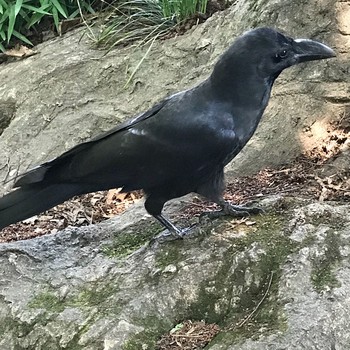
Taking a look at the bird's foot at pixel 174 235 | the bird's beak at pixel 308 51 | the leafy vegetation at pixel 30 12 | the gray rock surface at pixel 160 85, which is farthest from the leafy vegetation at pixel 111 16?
the bird's foot at pixel 174 235

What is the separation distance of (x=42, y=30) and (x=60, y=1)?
1.06 feet

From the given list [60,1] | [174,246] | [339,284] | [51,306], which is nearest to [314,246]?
[339,284]

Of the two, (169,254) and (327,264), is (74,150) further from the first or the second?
(327,264)

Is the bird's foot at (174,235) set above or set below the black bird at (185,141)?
below

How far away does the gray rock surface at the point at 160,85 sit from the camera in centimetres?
425

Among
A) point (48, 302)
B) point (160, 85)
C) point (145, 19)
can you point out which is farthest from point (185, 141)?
point (145, 19)

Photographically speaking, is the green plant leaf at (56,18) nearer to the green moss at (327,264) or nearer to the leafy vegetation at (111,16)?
the leafy vegetation at (111,16)

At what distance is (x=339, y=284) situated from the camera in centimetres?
277

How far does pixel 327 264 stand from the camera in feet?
9.48

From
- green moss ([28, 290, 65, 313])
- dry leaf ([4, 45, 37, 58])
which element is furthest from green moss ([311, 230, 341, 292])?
dry leaf ([4, 45, 37, 58])

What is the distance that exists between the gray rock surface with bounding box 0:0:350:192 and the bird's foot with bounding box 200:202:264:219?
0.83 meters

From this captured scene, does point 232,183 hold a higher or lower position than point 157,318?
lower

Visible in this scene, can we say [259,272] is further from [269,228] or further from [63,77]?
[63,77]

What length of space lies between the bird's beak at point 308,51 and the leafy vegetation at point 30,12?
3511 millimetres
